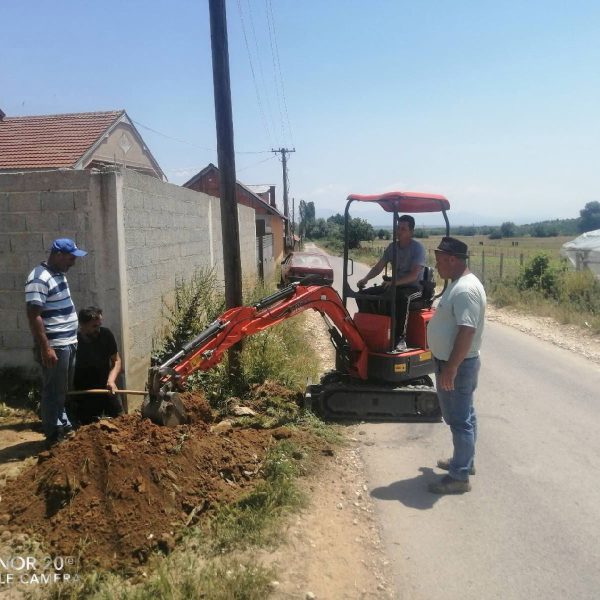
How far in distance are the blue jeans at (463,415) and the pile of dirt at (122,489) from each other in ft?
5.51

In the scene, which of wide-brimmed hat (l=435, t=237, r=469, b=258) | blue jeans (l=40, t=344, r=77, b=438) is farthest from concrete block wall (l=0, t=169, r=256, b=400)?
wide-brimmed hat (l=435, t=237, r=469, b=258)

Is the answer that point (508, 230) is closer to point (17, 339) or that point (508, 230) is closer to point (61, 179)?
point (61, 179)

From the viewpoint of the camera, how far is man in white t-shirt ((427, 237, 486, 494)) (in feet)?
14.4

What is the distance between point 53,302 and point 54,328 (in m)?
0.23

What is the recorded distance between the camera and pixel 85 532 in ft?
11.5

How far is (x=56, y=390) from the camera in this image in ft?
15.6

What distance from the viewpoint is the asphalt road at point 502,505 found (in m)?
3.39

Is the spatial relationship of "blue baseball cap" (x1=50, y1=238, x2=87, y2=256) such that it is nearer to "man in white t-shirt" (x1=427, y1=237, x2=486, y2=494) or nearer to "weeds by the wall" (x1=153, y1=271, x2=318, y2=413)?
"weeds by the wall" (x1=153, y1=271, x2=318, y2=413)

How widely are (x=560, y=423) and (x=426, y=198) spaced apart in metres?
2.95

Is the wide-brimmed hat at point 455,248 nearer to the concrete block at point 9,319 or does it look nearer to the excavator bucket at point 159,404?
the excavator bucket at point 159,404

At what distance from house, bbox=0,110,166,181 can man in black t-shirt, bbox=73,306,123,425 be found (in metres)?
7.38

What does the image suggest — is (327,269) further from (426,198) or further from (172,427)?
(172,427)

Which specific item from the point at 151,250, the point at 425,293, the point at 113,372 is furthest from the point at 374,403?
the point at 151,250

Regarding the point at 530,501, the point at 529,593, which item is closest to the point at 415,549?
the point at 529,593
